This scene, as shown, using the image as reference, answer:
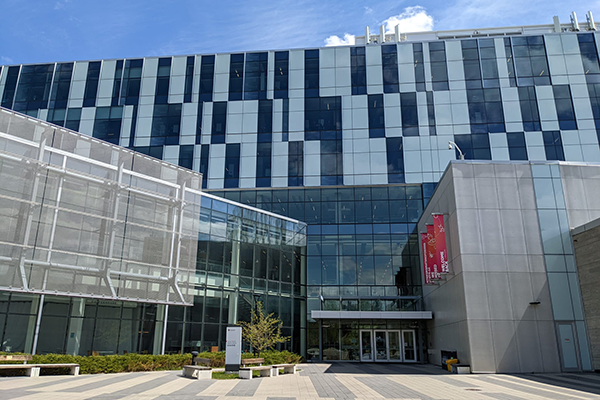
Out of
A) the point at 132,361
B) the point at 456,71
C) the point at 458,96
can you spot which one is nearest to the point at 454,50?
the point at 456,71

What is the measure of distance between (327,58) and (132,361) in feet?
102

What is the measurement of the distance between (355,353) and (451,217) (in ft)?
49.3

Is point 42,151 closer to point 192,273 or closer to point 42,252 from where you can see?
point 42,252

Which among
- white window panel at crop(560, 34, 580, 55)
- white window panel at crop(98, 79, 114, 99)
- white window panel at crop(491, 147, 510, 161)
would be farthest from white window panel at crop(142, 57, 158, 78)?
white window panel at crop(560, 34, 580, 55)

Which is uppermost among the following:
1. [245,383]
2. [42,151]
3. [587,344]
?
[42,151]

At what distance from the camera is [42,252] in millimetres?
21391

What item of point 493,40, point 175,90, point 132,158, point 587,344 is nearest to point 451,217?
point 587,344

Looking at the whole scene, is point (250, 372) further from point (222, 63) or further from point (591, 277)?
point (222, 63)

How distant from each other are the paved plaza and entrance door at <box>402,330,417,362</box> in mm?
14064

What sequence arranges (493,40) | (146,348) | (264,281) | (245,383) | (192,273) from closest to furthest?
1. (245,383)
2. (146,348)
3. (192,273)
4. (264,281)
5. (493,40)

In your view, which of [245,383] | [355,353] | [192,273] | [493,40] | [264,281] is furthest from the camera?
[493,40]

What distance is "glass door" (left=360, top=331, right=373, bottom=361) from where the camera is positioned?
34781 mm

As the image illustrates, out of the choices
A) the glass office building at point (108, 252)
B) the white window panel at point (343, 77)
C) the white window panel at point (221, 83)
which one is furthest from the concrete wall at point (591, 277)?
the white window panel at point (221, 83)

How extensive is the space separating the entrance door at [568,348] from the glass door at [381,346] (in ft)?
48.6
